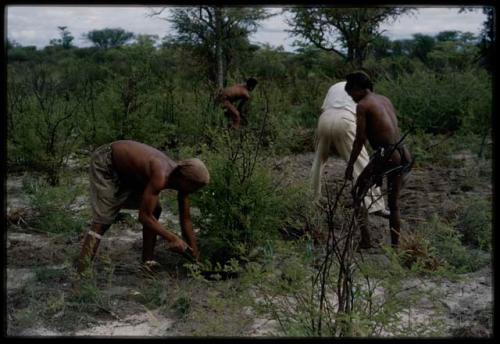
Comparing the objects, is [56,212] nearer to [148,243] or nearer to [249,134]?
[148,243]

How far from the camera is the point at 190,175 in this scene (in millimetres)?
4766

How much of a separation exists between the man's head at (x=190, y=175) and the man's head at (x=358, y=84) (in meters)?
1.58

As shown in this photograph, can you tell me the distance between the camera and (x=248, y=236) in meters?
5.11

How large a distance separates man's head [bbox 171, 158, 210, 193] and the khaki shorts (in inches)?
18.6

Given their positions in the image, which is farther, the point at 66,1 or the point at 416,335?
the point at 416,335

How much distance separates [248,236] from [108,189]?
1.12 meters

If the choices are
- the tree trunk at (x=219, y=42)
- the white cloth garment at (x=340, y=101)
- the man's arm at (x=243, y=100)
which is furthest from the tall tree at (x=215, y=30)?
the white cloth garment at (x=340, y=101)

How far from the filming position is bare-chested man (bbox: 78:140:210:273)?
4730mm

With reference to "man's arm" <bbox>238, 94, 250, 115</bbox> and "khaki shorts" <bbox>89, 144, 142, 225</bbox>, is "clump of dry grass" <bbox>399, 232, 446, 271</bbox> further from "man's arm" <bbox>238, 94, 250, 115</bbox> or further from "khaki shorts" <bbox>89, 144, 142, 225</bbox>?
"man's arm" <bbox>238, 94, 250, 115</bbox>

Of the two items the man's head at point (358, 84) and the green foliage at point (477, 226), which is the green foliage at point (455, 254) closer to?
the green foliage at point (477, 226)

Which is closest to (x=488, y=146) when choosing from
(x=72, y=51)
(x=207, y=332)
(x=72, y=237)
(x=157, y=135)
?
(x=157, y=135)

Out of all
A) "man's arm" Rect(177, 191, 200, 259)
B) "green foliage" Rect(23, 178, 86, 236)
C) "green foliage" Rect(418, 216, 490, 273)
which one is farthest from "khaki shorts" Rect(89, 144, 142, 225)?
"green foliage" Rect(418, 216, 490, 273)

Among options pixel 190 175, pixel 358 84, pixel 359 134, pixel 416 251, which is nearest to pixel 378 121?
pixel 359 134

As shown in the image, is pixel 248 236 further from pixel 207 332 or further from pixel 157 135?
pixel 157 135
